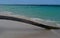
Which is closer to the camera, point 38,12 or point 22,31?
point 22,31

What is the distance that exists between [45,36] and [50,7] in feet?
19.5

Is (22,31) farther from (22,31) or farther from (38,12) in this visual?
(38,12)

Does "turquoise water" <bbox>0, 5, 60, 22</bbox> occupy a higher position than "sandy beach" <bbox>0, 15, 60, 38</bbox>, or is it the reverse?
"sandy beach" <bbox>0, 15, 60, 38</bbox>

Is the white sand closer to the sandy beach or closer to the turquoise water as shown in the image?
the sandy beach

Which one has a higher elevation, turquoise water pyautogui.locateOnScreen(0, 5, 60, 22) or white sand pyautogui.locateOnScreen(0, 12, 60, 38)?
white sand pyautogui.locateOnScreen(0, 12, 60, 38)

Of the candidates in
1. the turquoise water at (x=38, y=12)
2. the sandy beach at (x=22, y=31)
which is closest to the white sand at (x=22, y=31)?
the sandy beach at (x=22, y=31)

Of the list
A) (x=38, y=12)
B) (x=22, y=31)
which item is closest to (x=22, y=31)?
(x=22, y=31)

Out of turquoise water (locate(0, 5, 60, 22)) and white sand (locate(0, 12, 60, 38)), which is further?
turquoise water (locate(0, 5, 60, 22))

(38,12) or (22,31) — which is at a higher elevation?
(22,31)

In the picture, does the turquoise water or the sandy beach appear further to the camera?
the turquoise water

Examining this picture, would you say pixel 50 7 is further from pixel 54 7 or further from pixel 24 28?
pixel 24 28

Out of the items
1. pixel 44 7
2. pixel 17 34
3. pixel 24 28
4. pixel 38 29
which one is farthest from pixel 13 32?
pixel 44 7

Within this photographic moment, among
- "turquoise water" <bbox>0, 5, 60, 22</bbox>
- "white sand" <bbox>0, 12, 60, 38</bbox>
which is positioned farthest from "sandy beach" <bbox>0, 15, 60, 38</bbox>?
"turquoise water" <bbox>0, 5, 60, 22</bbox>

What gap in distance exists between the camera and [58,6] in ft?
25.7
